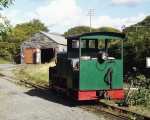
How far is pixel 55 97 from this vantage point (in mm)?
19984

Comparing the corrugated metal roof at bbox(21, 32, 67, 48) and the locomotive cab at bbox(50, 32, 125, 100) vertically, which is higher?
the corrugated metal roof at bbox(21, 32, 67, 48)

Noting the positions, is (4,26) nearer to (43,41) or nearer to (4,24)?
(4,24)

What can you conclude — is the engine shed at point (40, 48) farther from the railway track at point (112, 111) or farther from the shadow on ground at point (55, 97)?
the railway track at point (112, 111)

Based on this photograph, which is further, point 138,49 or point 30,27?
point 30,27

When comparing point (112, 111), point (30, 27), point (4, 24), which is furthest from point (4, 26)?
point (30, 27)

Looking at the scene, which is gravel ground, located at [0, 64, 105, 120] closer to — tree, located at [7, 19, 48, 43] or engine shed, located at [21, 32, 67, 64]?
engine shed, located at [21, 32, 67, 64]

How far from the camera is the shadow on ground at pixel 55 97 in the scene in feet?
58.5

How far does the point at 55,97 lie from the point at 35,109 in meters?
3.57

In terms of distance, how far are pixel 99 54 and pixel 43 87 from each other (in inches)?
286

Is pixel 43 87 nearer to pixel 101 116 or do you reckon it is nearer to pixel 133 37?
pixel 133 37

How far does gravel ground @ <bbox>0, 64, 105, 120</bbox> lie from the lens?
14664 millimetres

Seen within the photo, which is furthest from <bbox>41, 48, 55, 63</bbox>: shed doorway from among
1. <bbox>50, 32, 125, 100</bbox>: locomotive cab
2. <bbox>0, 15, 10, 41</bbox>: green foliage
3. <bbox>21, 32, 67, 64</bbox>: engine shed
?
<bbox>0, 15, 10, 41</bbox>: green foliage

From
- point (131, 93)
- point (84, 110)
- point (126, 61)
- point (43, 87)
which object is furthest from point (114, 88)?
point (126, 61)

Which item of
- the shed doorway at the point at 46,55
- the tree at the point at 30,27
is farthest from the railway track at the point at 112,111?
the tree at the point at 30,27
